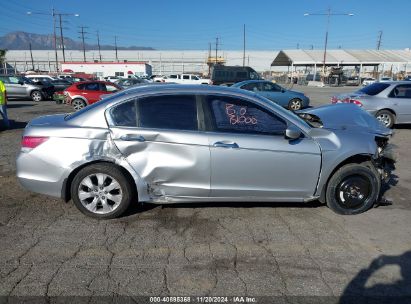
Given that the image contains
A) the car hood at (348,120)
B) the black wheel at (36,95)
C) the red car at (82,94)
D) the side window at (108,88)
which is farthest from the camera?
the black wheel at (36,95)

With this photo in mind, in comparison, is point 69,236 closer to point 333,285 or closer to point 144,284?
point 144,284

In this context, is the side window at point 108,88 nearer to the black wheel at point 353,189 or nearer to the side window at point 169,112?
the side window at point 169,112

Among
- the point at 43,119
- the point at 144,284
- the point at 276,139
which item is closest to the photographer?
the point at 144,284

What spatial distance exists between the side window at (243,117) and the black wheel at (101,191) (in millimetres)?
1325

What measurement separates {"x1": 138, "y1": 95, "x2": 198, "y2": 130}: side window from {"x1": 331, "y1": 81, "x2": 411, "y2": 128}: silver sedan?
8355 mm

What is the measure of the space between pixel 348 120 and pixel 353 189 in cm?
104

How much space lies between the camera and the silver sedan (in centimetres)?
1088

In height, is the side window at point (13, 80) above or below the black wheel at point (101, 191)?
above

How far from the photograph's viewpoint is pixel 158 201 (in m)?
4.25

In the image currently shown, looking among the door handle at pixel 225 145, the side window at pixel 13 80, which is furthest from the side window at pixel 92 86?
the door handle at pixel 225 145

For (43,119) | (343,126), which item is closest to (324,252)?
(343,126)

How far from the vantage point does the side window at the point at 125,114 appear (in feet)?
13.6

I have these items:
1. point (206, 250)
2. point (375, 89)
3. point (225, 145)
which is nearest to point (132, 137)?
point (225, 145)

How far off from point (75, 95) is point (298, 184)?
46.7 ft
